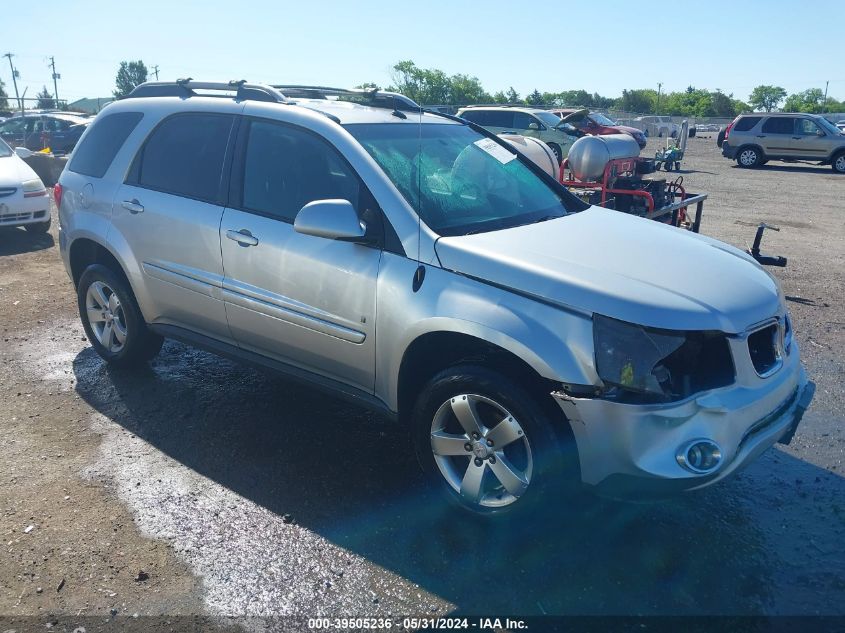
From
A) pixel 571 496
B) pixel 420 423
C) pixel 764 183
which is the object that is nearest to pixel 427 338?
pixel 420 423

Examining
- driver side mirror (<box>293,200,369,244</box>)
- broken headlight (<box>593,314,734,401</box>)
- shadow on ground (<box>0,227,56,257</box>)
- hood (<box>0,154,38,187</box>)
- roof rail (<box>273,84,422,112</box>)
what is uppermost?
roof rail (<box>273,84,422,112</box>)

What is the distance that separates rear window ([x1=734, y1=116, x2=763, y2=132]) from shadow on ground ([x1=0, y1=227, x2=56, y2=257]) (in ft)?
71.8

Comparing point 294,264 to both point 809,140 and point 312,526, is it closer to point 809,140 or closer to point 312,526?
point 312,526

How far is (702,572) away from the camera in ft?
10.2

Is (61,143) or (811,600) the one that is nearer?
(811,600)

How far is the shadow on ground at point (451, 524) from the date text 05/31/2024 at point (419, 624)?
0.07 metres

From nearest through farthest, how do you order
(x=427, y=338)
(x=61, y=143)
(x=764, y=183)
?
1. (x=427, y=338)
2. (x=764, y=183)
3. (x=61, y=143)

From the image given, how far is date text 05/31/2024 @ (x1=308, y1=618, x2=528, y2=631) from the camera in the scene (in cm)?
279

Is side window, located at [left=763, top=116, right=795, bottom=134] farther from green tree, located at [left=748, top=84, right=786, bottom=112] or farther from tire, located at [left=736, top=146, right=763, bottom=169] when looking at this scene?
green tree, located at [left=748, top=84, right=786, bottom=112]

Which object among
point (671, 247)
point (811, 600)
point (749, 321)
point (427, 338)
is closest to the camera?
point (811, 600)

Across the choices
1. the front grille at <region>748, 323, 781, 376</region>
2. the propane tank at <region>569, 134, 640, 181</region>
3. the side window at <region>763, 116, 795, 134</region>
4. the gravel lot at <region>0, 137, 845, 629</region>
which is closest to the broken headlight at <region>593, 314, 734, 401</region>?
the front grille at <region>748, 323, 781, 376</region>

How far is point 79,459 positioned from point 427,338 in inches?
85.7

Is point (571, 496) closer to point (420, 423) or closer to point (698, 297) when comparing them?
point (420, 423)

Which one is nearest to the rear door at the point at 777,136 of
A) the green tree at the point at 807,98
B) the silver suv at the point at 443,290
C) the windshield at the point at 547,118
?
the windshield at the point at 547,118
